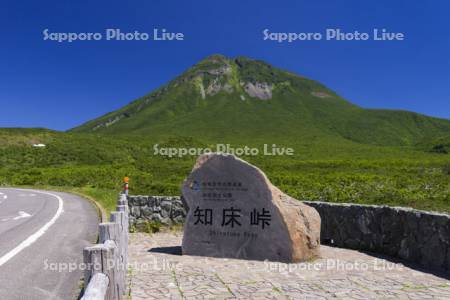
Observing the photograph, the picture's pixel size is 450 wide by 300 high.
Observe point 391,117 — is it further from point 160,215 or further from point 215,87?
point 160,215

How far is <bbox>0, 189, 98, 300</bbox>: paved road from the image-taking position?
22.5ft

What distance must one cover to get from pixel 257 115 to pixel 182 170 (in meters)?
98.1

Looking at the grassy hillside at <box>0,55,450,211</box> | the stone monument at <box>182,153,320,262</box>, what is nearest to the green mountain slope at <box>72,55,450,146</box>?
the grassy hillside at <box>0,55,450,211</box>

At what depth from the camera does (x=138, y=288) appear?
22.0ft

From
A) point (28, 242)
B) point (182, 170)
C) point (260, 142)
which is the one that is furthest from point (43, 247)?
point (260, 142)

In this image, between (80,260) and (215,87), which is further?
(215,87)

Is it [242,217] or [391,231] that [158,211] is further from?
[391,231]

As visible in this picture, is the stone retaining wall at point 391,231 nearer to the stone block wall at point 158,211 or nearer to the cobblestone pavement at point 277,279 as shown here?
the cobblestone pavement at point 277,279

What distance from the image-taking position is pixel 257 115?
13938 centimetres

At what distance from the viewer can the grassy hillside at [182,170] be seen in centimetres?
2498

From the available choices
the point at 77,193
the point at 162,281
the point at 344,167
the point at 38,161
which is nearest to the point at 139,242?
the point at 162,281

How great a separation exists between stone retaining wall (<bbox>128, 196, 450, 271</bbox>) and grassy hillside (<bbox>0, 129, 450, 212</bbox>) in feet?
31.1

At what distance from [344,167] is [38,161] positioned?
3790 cm

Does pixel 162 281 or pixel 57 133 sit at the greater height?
pixel 57 133
